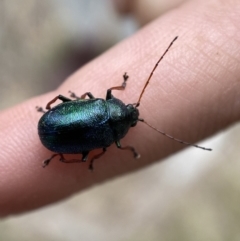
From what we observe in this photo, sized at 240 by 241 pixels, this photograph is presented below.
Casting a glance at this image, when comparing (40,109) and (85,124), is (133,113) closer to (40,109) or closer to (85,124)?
(85,124)

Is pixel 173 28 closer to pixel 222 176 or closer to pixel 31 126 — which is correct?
pixel 31 126

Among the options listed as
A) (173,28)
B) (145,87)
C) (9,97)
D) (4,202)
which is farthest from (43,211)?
(173,28)

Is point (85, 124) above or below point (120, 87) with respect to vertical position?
below

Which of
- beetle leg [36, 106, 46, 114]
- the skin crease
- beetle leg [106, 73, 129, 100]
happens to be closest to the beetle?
beetle leg [106, 73, 129, 100]

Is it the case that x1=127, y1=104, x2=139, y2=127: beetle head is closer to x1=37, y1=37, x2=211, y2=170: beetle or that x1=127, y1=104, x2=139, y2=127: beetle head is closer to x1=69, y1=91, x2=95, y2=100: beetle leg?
x1=37, y1=37, x2=211, y2=170: beetle

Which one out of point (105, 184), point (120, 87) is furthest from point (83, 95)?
point (105, 184)

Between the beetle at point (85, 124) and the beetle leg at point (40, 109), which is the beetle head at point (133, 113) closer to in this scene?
the beetle at point (85, 124)

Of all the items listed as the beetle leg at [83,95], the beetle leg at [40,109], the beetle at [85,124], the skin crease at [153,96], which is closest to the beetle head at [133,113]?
the beetle at [85,124]
